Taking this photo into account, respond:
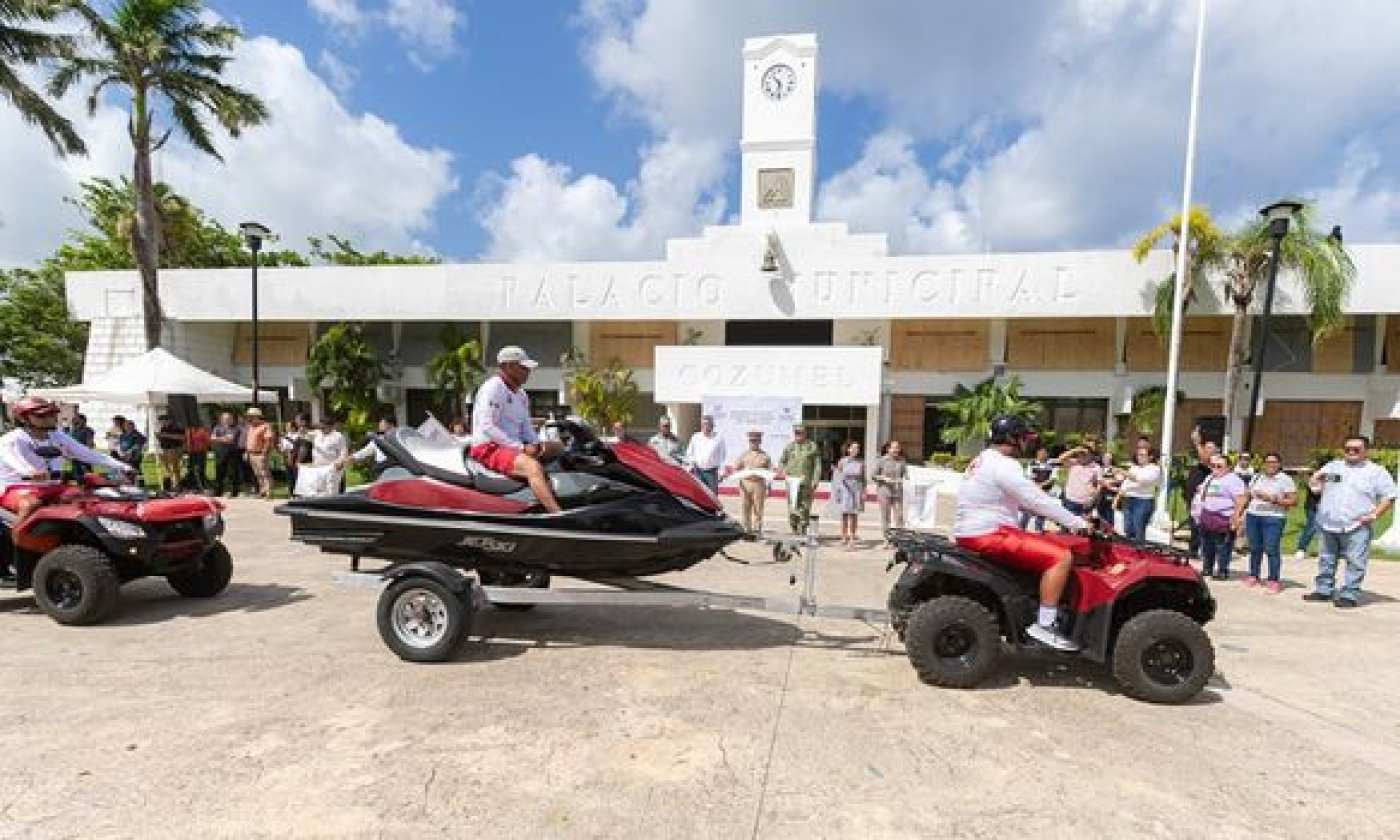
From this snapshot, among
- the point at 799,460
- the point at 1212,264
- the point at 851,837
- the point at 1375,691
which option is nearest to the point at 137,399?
the point at 799,460

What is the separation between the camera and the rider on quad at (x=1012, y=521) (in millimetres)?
4043

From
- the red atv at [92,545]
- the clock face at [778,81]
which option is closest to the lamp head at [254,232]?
the red atv at [92,545]

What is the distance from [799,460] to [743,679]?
540 cm

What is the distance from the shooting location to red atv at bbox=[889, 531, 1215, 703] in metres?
4.00

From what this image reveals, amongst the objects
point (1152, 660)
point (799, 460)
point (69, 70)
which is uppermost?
point (69, 70)

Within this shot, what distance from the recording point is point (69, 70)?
657 inches

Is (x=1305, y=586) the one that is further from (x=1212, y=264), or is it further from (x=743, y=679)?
(x=1212, y=264)

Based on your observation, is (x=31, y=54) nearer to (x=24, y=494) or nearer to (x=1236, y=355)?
(x=24, y=494)

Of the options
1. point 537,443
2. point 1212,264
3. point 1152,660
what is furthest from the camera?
point 1212,264

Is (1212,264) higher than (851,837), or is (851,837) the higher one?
(1212,264)

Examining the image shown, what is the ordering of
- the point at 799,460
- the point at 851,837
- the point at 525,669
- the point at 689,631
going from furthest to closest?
the point at 799,460 → the point at 689,631 → the point at 525,669 → the point at 851,837

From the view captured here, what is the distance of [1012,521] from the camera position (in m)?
4.29

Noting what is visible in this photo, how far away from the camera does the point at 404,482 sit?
4.66 meters

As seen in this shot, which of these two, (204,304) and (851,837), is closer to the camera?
(851,837)
